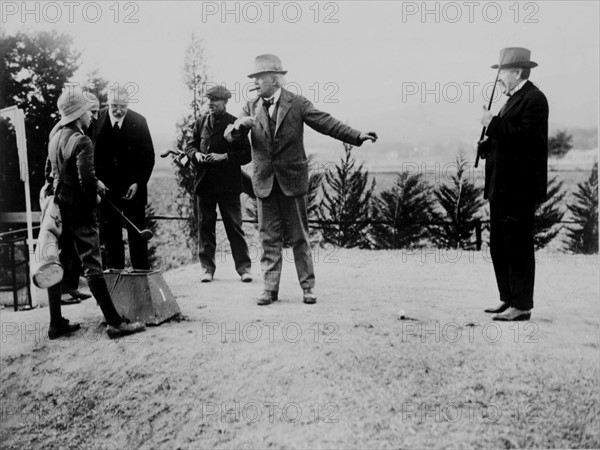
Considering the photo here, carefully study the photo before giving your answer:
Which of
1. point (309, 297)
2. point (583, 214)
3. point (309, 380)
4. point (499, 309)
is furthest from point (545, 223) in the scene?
point (309, 380)

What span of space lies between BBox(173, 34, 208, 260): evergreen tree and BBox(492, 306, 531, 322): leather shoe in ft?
9.51

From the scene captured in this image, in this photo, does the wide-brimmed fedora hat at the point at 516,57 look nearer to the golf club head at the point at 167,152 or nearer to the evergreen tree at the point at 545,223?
the evergreen tree at the point at 545,223

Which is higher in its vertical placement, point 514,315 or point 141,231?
point 141,231

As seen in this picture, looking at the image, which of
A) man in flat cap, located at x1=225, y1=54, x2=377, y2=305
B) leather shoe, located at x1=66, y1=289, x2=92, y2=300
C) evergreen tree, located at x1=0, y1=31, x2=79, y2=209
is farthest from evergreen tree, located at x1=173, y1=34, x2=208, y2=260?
leather shoe, located at x1=66, y1=289, x2=92, y2=300

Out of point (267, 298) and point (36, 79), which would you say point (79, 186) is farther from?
point (267, 298)

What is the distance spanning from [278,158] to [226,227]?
1.32 metres

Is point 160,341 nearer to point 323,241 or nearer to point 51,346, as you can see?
point 51,346

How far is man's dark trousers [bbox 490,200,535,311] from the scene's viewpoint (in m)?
4.60

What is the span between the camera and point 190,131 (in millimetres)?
5875

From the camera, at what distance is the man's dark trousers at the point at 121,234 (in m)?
5.16

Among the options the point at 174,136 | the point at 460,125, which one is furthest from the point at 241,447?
the point at 460,125

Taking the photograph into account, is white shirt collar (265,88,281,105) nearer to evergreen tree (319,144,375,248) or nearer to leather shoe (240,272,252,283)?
leather shoe (240,272,252,283)

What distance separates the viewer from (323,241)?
816cm

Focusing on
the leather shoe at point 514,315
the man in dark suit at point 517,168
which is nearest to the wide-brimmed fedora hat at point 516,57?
the man in dark suit at point 517,168
